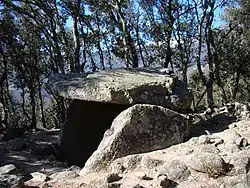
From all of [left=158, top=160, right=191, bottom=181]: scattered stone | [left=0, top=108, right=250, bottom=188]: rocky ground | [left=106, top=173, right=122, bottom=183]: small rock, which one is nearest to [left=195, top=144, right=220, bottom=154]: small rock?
[left=0, top=108, right=250, bottom=188]: rocky ground

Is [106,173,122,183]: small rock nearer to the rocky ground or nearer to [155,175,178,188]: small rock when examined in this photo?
the rocky ground

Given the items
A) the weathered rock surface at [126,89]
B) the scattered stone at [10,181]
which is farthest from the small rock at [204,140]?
the scattered stone at [10,181]

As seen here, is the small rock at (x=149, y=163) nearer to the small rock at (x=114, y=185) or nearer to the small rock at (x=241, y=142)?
the small rock at (x=114, y=185)

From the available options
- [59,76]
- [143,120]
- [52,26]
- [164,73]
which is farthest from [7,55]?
[143,120]

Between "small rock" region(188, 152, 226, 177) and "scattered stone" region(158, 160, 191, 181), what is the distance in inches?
4.9

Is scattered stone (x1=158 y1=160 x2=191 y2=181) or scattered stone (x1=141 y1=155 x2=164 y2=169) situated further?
scattered stone (x1=141 y1=155 x2=164 y2=169)

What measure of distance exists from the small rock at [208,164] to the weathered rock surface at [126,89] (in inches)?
138

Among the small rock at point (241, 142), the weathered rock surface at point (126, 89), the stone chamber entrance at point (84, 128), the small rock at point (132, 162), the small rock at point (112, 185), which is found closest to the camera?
the small rock at point (112, 185)

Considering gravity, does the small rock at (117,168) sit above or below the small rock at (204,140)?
below

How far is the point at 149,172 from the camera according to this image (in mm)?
5922

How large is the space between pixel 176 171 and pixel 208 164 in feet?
1.54

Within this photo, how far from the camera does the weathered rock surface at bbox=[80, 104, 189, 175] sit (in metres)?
6.96

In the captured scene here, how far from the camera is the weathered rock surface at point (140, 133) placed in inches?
274

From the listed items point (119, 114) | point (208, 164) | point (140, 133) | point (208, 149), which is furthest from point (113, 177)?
point (119, 114)
